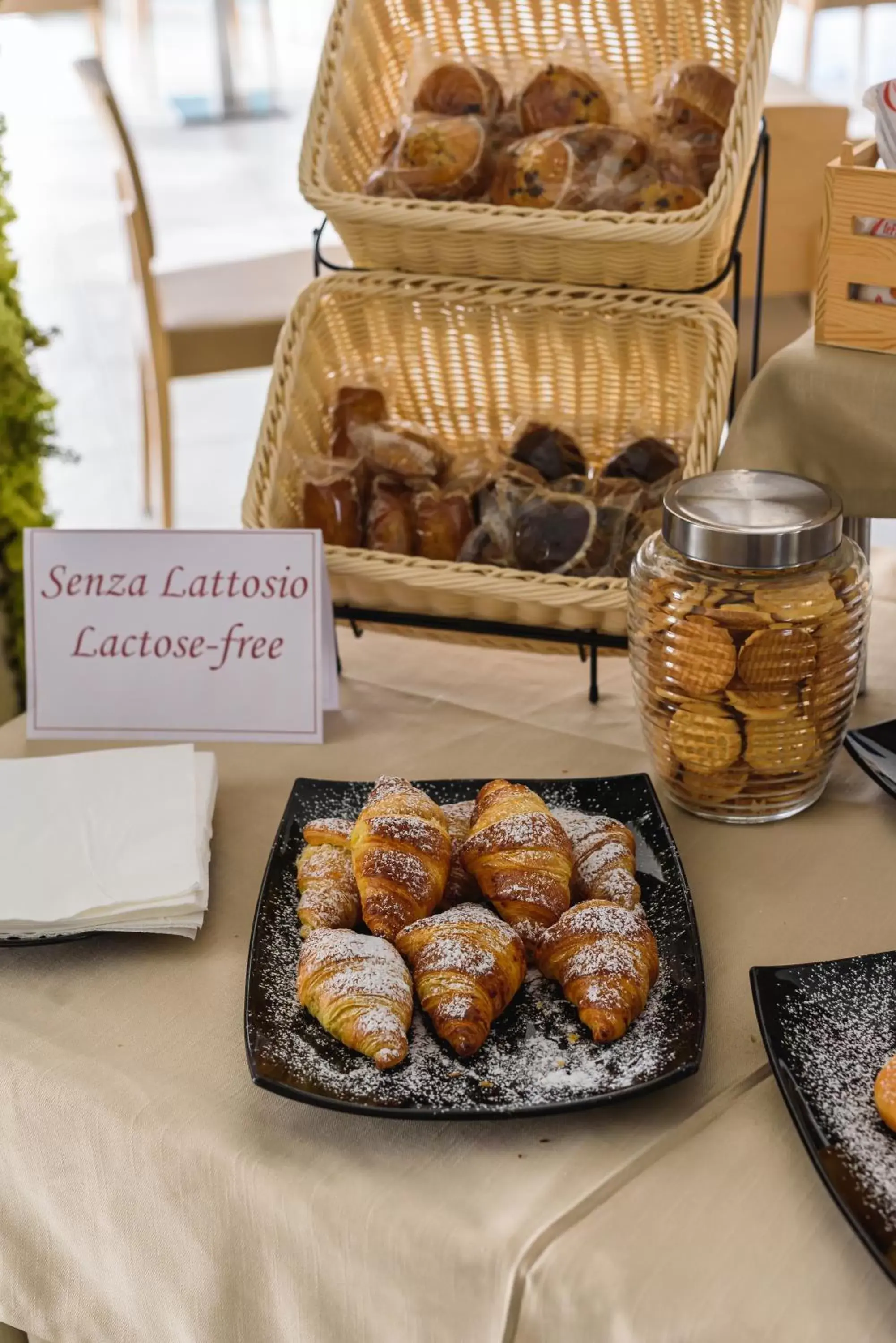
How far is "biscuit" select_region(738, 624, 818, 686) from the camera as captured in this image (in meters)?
0.89

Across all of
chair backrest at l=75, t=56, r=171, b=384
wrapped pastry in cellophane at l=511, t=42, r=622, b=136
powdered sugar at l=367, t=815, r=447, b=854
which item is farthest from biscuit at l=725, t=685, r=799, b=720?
chair backrest at l=75, t=56, r=171, b=384

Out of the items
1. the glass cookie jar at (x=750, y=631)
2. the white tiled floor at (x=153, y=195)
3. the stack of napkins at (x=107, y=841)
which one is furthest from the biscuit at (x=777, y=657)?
the white tiled floor at (x=153, y=195)

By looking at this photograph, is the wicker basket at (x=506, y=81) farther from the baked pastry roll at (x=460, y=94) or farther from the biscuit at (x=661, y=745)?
the biscuit at (x=661, y=745)

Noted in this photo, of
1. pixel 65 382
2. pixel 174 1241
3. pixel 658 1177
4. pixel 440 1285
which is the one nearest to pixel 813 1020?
pixel 658 1177

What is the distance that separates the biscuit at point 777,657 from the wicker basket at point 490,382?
220 millimetres

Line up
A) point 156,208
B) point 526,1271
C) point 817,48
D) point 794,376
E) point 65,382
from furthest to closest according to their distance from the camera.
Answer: point 817,48, point 156,208, point 65,382, point 794,376, point 526,1271

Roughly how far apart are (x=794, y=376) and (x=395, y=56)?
62cm

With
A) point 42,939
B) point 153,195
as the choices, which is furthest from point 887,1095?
point 153,195

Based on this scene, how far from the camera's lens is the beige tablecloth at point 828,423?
1057 millimetres

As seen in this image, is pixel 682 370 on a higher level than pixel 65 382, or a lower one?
higher

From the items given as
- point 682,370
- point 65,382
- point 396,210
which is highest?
point 396,210

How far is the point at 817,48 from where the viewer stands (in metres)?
6.95

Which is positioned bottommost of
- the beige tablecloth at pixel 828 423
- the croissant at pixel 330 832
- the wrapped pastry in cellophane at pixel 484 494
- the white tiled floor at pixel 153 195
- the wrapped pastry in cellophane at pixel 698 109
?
the white tiled floor at pixel 153 195

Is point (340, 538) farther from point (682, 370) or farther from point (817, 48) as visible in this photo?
point (817, 48)
